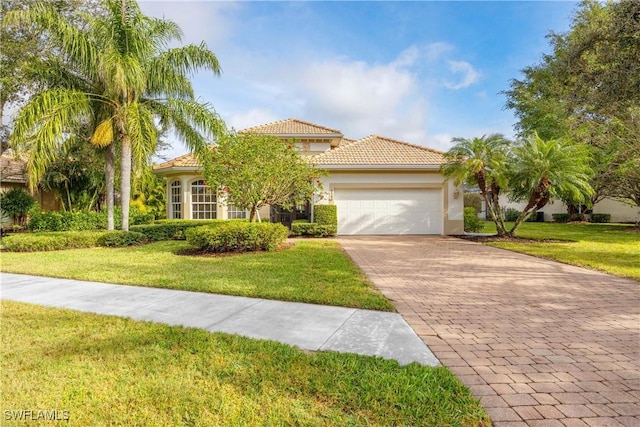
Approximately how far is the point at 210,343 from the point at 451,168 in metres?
14.1

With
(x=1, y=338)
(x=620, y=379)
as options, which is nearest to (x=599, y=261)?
(x=620, y=379)

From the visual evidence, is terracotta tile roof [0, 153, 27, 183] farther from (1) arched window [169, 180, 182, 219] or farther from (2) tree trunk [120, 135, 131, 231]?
(2) tree trunk [120, 135, 131, 231]

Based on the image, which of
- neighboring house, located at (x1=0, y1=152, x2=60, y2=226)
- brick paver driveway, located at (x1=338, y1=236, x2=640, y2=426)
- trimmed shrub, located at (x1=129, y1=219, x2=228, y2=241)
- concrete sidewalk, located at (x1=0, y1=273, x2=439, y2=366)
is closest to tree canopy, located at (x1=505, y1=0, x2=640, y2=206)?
brick paver driveway, located at (x1=338, y1=236, x2=640, y2=426)

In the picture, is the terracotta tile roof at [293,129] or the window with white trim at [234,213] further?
the terracotta tile roof at [293,129]

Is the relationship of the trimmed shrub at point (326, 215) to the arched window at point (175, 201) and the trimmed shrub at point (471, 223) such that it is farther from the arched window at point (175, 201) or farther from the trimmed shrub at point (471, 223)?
the arched window at point (175, 201)

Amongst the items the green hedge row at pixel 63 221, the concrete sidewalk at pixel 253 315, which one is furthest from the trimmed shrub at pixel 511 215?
the concrete sidewalk at pixel 253 315

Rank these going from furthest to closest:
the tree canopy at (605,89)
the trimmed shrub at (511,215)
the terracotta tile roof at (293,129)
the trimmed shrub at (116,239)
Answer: the trimmed shrub at (511,215) < the terracotta tile roof at (293,129) < the trimmed shrub at (116,239) < the tree canopy at (605,89)

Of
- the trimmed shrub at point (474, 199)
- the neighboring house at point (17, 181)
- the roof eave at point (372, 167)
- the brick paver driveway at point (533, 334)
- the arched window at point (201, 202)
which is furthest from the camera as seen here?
the trimmed shrub at point (474, 199)

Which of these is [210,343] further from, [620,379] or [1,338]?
[620,379]

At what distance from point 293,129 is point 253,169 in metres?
10.9

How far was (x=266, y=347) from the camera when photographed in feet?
12.6

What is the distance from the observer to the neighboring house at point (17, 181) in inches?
731

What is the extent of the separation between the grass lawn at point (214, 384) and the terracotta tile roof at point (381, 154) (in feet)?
45.9

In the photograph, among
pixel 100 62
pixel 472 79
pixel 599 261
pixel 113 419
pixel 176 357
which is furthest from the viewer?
pixel 472 79
